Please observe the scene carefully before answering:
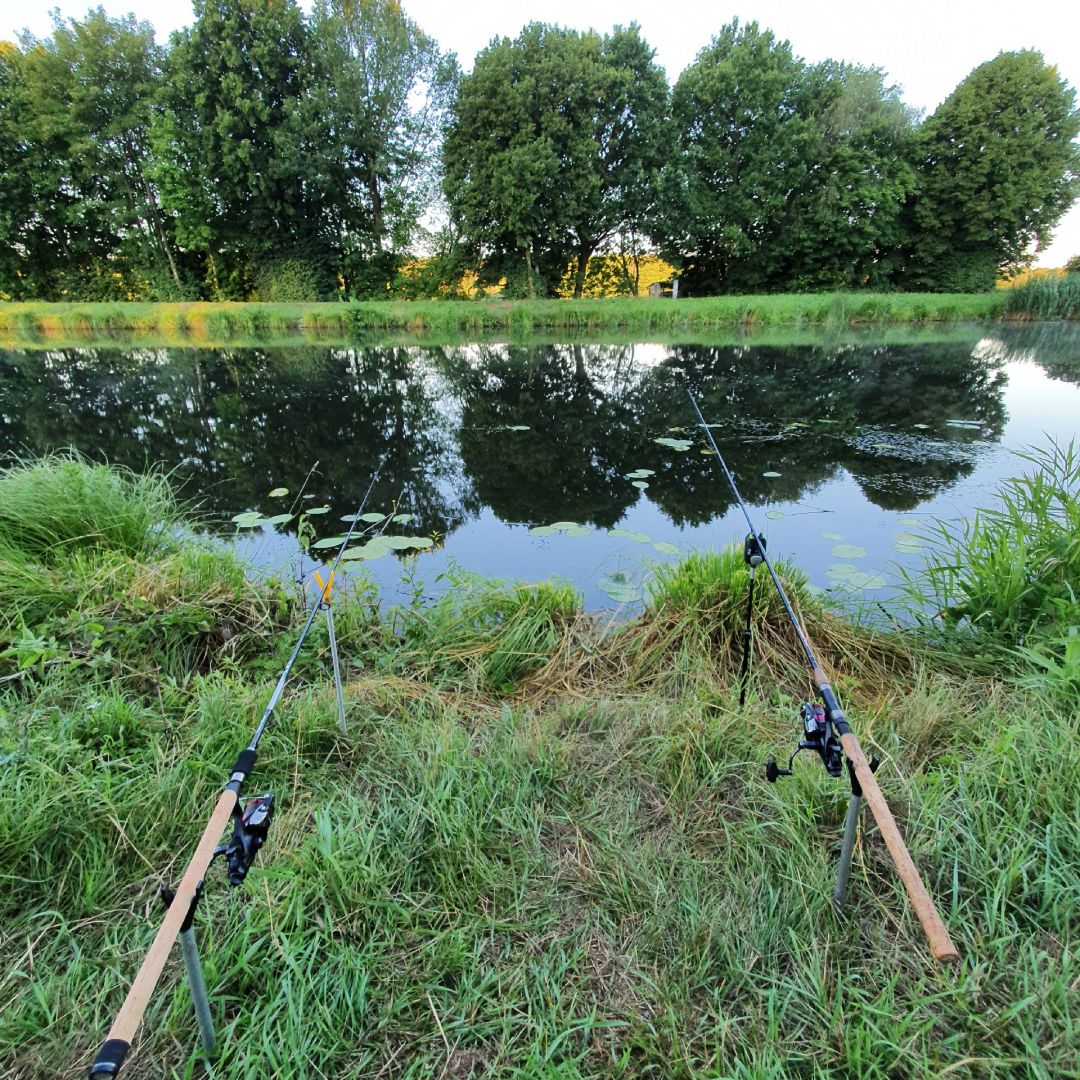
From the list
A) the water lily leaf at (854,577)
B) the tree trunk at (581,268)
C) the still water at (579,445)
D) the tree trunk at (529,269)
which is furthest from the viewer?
the tree trunk at (581,268)

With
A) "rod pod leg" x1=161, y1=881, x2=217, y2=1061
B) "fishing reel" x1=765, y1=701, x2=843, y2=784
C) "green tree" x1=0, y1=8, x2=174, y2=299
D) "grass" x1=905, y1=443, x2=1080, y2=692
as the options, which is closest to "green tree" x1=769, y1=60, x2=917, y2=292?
"grass" x1=905, y1=443, x2=1080, y2=692

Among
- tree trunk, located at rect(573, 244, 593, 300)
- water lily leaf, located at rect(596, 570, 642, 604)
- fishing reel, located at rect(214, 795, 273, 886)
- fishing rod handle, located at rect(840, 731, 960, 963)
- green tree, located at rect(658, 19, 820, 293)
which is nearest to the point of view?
fishing rod handle, located at rect(840, 731, 960, 963)

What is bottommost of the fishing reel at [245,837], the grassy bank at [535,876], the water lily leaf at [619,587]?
the water lily leaf at [619,587]

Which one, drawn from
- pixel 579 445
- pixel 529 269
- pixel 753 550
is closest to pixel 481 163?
pixel 529 269

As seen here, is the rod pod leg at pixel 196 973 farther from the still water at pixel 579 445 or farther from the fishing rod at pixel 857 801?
the still water at pixel 579 445

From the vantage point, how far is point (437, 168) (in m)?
26.2

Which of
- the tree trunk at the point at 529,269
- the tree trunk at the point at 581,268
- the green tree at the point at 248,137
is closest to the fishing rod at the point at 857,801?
the tree trunk at the point at 529,269

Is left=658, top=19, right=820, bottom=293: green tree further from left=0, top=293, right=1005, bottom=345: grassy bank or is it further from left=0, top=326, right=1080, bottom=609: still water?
left=0, top=326, right=1080, bottom=609: still water

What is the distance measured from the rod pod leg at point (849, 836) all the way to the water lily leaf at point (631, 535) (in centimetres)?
284

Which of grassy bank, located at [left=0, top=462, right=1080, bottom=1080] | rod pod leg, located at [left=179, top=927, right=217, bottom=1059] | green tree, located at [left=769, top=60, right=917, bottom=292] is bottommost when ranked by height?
grassy bank, located at [left=0, top=462, right=1080, bottom=1080]

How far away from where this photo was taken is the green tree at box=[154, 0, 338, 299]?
2267 cm

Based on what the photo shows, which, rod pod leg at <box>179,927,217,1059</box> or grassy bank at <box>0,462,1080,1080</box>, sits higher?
rod pod leg at <box>179,927,217,1059</box>

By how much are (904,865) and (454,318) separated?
1888 cm

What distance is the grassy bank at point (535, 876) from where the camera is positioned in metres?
1.16
